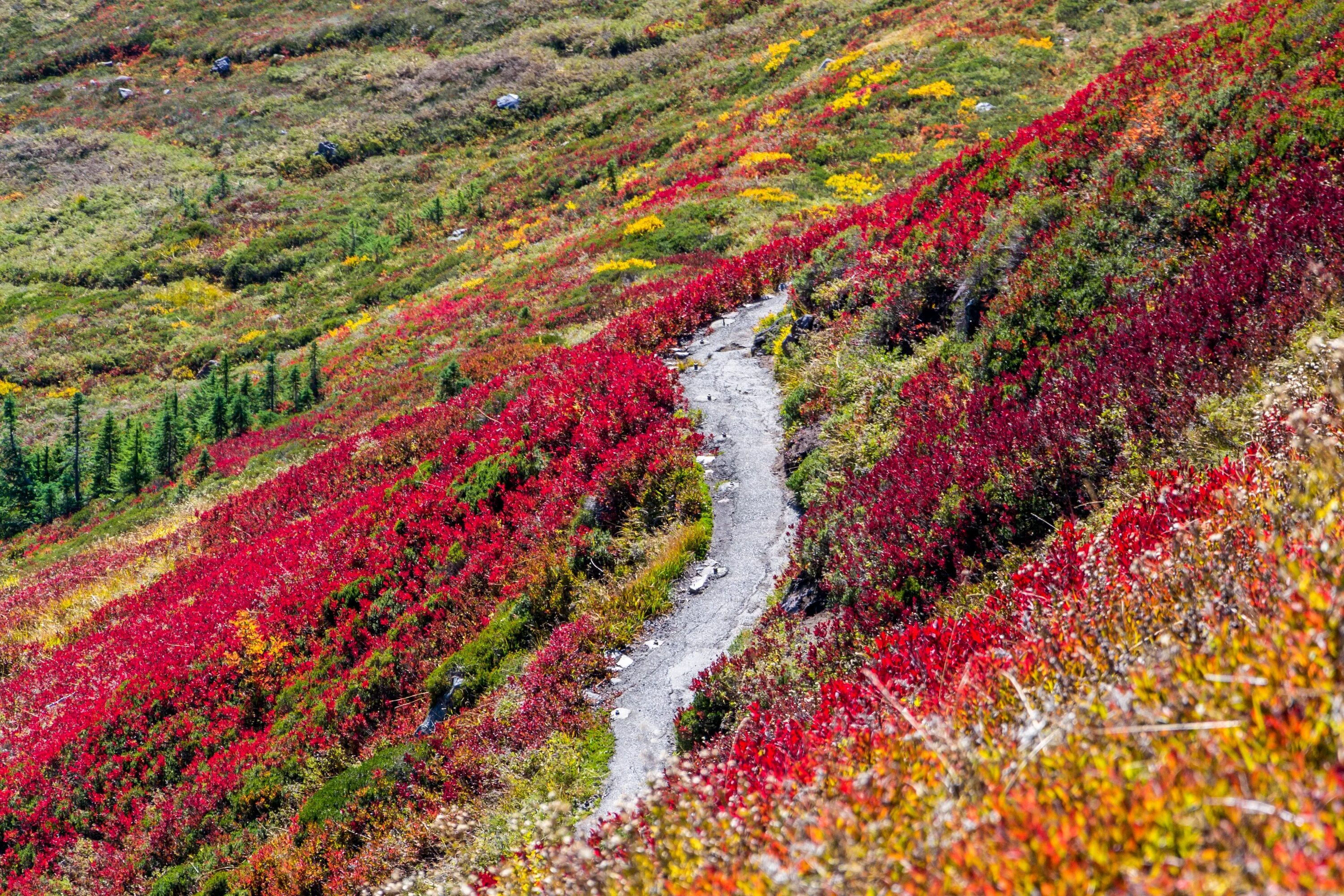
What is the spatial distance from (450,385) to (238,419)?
15567 mm

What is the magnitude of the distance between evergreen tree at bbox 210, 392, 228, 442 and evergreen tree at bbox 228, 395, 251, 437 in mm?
176

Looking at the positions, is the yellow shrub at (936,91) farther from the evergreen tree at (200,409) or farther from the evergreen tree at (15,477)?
the evergreen tree at (15,477)

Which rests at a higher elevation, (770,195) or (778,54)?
(778,54)

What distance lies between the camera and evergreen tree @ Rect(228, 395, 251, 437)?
3384 centimetres

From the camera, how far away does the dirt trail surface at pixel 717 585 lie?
7.87 meters

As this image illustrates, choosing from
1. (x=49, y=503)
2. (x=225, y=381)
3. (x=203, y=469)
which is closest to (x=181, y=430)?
(x=225, y=381)

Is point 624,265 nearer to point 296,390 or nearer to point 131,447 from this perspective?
point 296,390

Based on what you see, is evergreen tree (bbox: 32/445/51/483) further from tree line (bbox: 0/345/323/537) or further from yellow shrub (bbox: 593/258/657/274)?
yellow shrub (bbox: 593/258/657/274)

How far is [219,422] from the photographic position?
3403 cm

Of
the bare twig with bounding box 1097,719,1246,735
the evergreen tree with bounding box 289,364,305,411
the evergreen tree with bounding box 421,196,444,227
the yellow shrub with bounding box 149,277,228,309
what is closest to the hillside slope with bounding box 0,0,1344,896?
the bare twig with bounding box 1097,719,1246,735

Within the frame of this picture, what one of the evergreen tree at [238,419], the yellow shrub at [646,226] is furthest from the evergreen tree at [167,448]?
the yellow shrub at [646,226]

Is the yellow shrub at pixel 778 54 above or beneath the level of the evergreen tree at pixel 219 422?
above

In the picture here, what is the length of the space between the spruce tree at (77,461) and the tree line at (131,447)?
0.05m

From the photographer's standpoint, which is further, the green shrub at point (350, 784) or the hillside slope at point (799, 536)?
the green shrub at point (350, 784)
